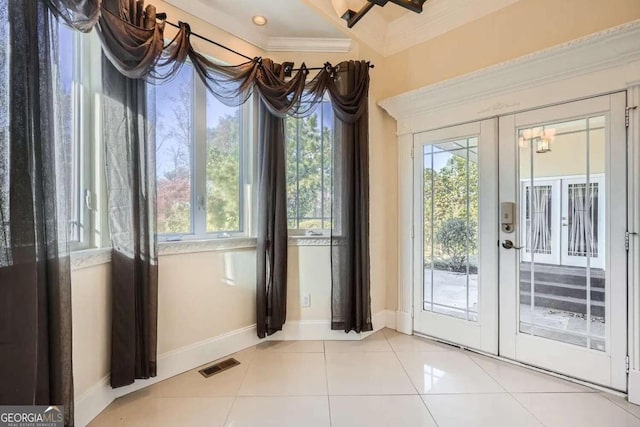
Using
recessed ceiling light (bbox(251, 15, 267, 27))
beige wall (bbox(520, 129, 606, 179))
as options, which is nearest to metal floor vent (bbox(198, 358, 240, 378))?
beige wall (bbox(520, 129, 606, 179))

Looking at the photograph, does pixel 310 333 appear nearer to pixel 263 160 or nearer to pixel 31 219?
pixel 263 160

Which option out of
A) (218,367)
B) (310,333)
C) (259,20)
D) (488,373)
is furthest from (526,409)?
(259,20)

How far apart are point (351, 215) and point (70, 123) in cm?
202

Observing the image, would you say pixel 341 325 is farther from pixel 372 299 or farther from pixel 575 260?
pixel 575 260

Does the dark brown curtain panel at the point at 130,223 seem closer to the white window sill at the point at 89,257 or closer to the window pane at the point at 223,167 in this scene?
the white window sill at the point at 89,257

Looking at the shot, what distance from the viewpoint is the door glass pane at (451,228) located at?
103 inches

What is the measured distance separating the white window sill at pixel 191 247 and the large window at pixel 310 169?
134 millimetres

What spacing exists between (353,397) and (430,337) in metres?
1.24

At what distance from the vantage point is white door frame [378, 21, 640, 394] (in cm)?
185

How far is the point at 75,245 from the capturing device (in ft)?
5.59

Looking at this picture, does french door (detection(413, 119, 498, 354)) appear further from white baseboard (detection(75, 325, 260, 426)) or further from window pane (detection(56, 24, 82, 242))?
window pane (detection(56, 24, 82, 242))

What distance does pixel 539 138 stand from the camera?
2.24 metres

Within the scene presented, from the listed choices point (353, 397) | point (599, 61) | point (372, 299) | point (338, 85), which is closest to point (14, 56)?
point (338, 85)

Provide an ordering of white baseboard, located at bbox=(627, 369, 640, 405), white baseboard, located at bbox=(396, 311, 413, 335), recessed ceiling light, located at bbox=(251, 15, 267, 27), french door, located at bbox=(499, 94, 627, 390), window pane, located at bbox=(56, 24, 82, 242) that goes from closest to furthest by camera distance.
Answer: window pane, located at bbox=(56, 24, 82, 242) < white baseboard, located at bbox=(627, 369, 640, 405) < french door, located at bbox=(499, 94, 627, 390) < recessed ceiling light, located at bbox=(251, 15, 267, 27) < white baseboard, located at bbox=(396, 311, 413, 335)
